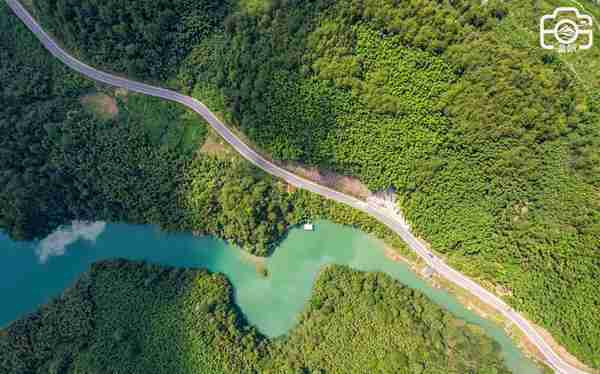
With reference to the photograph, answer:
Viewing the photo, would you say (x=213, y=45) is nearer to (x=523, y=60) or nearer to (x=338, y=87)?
(x=338, y=87)

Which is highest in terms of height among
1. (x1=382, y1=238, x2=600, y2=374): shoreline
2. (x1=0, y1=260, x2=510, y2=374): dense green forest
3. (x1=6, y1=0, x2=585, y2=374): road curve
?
(x1=6, y1=0, x2=585, y2=374): road curve

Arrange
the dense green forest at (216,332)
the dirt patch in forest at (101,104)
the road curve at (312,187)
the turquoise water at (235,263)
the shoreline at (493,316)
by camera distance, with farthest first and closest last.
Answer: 1. the dirt patch in forest at (101,104)
2. the turquoise water at (235,263)
3. the road curve at (312,187)
4. the shoreline at (493,316)
5. the dense green forest at (216,332)

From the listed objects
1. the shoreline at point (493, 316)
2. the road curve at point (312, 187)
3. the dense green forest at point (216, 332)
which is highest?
the road curve at point (312, 187)

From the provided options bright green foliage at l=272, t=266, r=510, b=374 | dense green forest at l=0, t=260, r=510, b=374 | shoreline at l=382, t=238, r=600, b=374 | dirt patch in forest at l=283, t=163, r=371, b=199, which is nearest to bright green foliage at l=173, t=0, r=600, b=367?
dirt patch in forest at l=283, t=163, r=371, b=199

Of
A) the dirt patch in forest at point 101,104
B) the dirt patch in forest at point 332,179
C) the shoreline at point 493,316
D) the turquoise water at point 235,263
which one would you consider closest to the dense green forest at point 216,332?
the turquoise water at point 235,263

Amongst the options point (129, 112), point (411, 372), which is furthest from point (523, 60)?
point (129, 112)

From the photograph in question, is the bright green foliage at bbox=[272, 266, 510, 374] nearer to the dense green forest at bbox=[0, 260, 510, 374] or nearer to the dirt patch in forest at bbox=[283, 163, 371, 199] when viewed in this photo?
the dense green forest at bbox=[0, 260, 510, 374]

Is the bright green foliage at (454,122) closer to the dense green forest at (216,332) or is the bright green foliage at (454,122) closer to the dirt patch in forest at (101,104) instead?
the dense green forest at (216,332)
